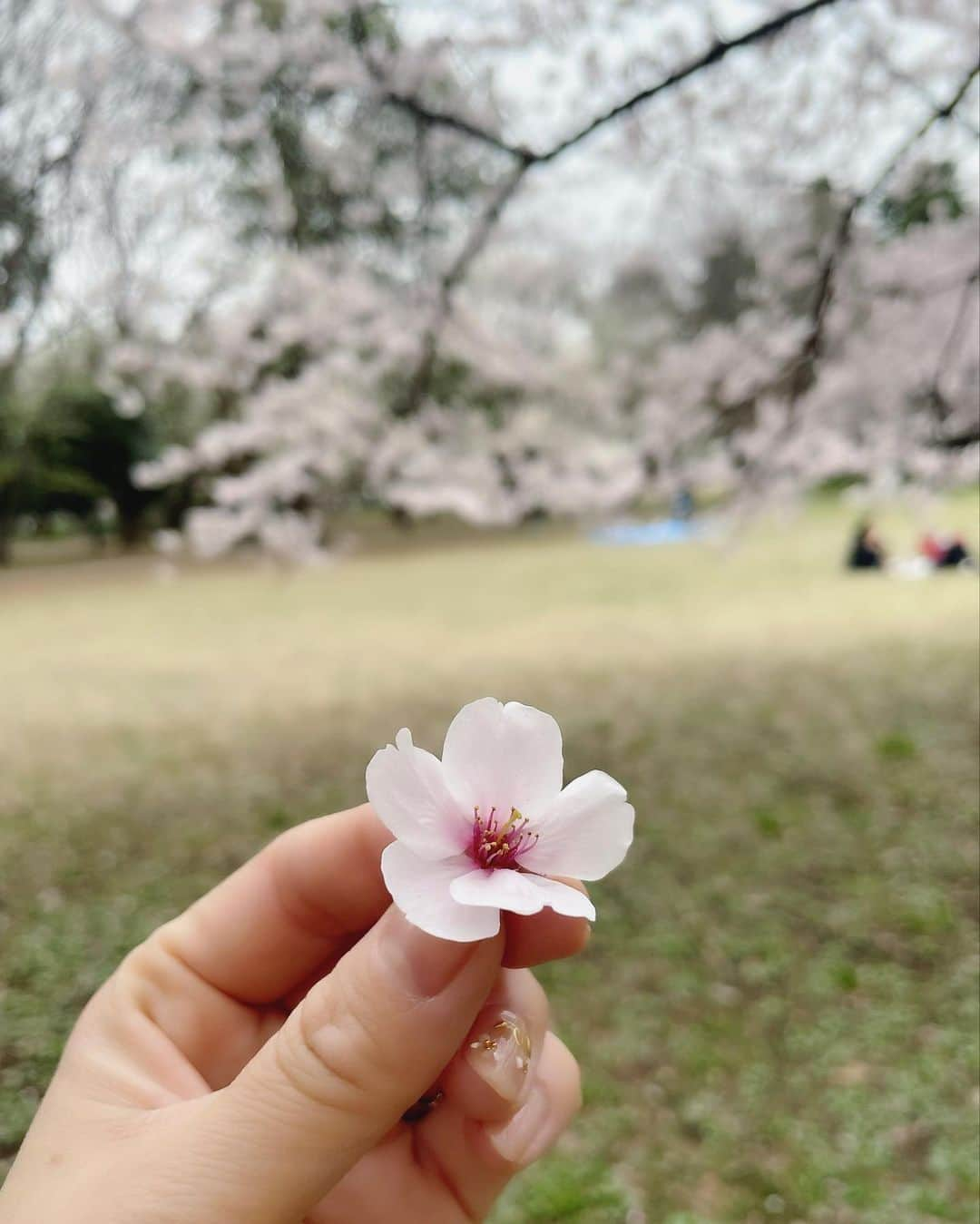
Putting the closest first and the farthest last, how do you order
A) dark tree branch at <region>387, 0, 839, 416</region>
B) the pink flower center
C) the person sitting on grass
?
the pink flower center, dark tree branch at <region>387, 0, 839, 416</region>, the person sitting on grass

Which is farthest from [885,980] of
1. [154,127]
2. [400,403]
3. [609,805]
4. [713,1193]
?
[154,127]

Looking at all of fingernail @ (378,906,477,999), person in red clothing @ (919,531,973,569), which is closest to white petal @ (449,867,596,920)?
fingernail @ (378,906,477,999)

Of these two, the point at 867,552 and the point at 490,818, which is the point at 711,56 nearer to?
the point at 490,818

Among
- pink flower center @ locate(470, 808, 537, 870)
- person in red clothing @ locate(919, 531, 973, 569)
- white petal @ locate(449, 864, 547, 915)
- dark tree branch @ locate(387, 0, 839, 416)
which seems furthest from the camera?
A: person in red clothing @ locate(919, 531, 973, 569)

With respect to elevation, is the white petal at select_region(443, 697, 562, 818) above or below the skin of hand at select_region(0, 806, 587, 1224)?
above

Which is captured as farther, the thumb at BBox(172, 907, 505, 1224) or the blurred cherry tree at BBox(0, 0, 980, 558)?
the blurred cherry tree at BBox(0, 0, 980, 558)

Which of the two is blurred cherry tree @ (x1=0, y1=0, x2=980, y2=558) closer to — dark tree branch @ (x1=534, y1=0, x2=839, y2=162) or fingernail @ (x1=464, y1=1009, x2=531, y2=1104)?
dark tree branch @ (x1=534, y1=0, x2=839, y2=162)

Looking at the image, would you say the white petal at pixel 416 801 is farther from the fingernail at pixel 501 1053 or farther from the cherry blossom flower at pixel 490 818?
the fingernail at pixel 501 1053

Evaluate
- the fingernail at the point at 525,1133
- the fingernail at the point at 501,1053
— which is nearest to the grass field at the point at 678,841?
the fingernail at the point at 525,1133
